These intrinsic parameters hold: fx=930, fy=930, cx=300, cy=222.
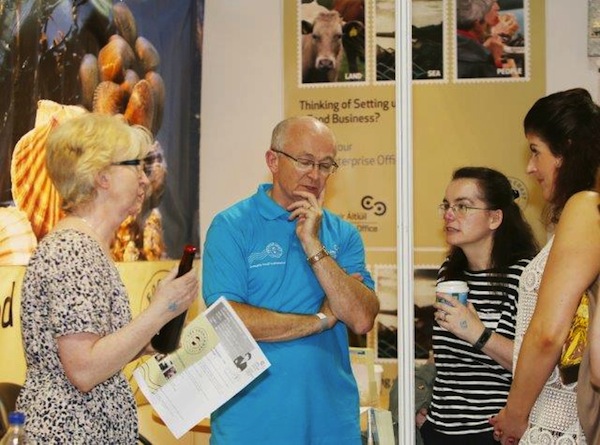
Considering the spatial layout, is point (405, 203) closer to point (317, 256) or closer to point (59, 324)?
point (317, 256)

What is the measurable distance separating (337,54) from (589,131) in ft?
4.60

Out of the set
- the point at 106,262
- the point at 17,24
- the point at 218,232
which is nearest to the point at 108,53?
the point at 17,24

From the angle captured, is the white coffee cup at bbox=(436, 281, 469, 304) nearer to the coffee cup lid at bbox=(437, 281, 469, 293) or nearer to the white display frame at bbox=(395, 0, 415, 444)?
the coffee cup lid at bbox=(437, 281, 469, 293)

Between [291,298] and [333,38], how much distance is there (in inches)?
49.5

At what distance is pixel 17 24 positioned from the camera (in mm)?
2650

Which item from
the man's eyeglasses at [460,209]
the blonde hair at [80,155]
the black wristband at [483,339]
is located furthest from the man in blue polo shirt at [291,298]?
the blonde hair at [80,155]

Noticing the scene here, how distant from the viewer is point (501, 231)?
315 centimetres

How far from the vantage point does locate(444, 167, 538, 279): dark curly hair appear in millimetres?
3096

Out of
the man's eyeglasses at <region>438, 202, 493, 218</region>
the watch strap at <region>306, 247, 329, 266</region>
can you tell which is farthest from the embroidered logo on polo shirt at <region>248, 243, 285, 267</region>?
the man's eyeglasses at <region>438, 202, 493, 218</region>

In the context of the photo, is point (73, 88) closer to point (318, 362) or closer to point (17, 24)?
point (17, 24)

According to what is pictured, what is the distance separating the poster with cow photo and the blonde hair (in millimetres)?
1434

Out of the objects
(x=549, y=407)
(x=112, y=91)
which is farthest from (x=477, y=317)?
(x=112, y=91)

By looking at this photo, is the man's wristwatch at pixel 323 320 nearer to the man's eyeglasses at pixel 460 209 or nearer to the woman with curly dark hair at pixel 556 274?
the woman with curly dark hair at pixel 556 274

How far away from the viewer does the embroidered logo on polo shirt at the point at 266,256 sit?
110 inches
